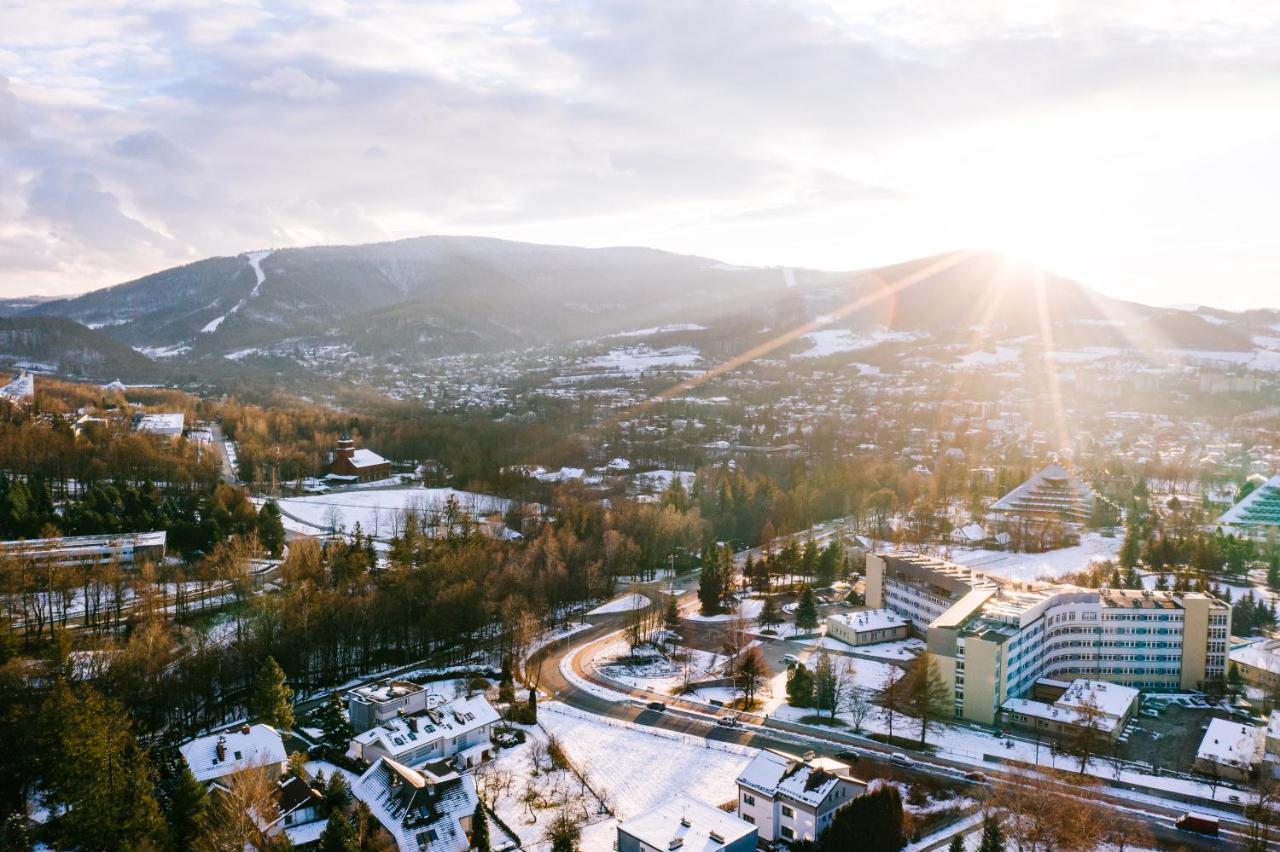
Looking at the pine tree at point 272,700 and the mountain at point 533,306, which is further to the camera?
the mountain at point 533,306

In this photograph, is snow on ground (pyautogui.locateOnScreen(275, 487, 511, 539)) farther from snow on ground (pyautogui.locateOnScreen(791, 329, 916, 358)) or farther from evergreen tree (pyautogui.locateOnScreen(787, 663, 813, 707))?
snow on ground (pyautogui.locateOnScreen(791, 329, 916, 358))

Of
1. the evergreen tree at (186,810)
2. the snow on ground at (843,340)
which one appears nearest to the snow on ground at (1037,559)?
the evergreen tree at (186,810)

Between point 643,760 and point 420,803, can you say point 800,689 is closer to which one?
point 643,760

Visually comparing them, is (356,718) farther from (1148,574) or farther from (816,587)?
(1148,574)

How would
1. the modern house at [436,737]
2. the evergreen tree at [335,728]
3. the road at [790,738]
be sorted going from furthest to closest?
the evergreen tree at [335,728] < the modern house at [436,737] < the road at [790,738]

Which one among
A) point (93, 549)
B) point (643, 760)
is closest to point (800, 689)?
point (643, 760)

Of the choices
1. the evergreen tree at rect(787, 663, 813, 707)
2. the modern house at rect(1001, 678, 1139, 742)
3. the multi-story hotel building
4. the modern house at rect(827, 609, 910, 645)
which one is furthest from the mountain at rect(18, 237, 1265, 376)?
the modern house at rect(1001, 678, 1139, 742)

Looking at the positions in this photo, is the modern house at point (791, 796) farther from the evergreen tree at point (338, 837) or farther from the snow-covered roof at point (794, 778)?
the evergreen tree at point (338, 837)
